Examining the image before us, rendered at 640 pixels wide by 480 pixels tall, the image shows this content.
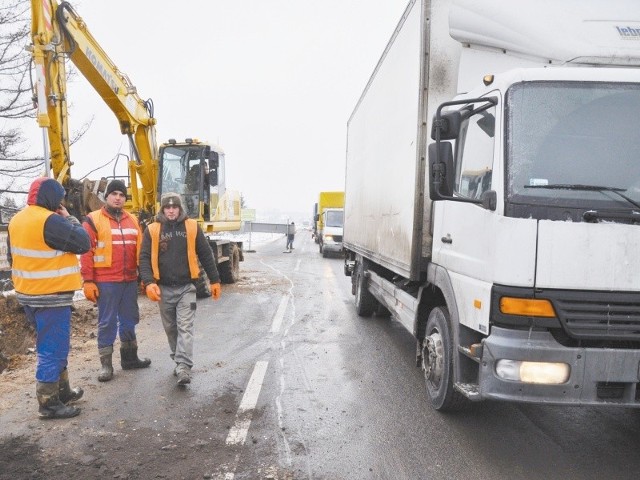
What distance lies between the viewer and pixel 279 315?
8.98 meters

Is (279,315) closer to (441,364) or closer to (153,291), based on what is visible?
(153,291)

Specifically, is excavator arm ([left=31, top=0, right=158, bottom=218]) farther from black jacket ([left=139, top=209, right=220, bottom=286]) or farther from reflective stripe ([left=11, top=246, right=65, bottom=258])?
reflective stripe ([left=11, top=246, right=65, bottom=258])

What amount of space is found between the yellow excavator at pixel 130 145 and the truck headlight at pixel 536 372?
658 centimetres

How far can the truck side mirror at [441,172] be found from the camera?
3629mm

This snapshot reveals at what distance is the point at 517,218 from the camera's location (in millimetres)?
3145

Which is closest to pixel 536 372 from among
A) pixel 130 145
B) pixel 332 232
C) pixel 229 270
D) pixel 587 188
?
pixel 587 188

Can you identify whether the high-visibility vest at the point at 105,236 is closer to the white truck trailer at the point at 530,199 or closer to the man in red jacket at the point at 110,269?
the man in red jacket at the point at 110,269

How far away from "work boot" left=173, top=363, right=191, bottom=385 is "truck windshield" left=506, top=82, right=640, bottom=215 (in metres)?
3.58

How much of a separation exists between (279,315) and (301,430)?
505 centimetres

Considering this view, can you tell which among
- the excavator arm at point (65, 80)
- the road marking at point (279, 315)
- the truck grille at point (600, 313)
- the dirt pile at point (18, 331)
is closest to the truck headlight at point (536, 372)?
the truck grille at point (600, 313)

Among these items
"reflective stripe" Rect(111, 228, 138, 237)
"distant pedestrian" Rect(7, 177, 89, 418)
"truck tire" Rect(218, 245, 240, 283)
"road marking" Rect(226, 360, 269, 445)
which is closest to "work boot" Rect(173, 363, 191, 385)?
"road marking" Rect(226, 360, 269, 445)

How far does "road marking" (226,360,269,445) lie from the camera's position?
12.5 feet

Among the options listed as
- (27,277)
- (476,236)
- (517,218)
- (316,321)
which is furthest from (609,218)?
(316,321)

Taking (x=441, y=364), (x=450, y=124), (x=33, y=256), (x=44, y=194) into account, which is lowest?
(x=441, y=364)
